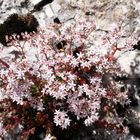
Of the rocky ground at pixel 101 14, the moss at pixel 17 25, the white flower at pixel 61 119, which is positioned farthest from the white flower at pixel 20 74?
the moss at pixel 17 25

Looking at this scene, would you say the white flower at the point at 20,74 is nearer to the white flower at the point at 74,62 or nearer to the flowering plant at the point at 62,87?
the flowering plant at the point at 62,87

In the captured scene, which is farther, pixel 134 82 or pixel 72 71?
pixel 134 82

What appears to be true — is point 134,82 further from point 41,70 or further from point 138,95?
point 41,70

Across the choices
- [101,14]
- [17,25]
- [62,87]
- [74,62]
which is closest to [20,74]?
[62,87]

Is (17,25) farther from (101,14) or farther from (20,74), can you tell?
(20,74)

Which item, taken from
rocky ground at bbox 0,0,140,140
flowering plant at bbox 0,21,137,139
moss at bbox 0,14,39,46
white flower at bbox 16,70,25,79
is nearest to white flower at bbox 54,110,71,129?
flowering plant at bbox 0,21,137,139

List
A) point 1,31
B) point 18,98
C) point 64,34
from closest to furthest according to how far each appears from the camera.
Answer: point 18,98
point 64,34
point 1,31

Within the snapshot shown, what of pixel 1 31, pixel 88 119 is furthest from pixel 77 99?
pixel 1 31
